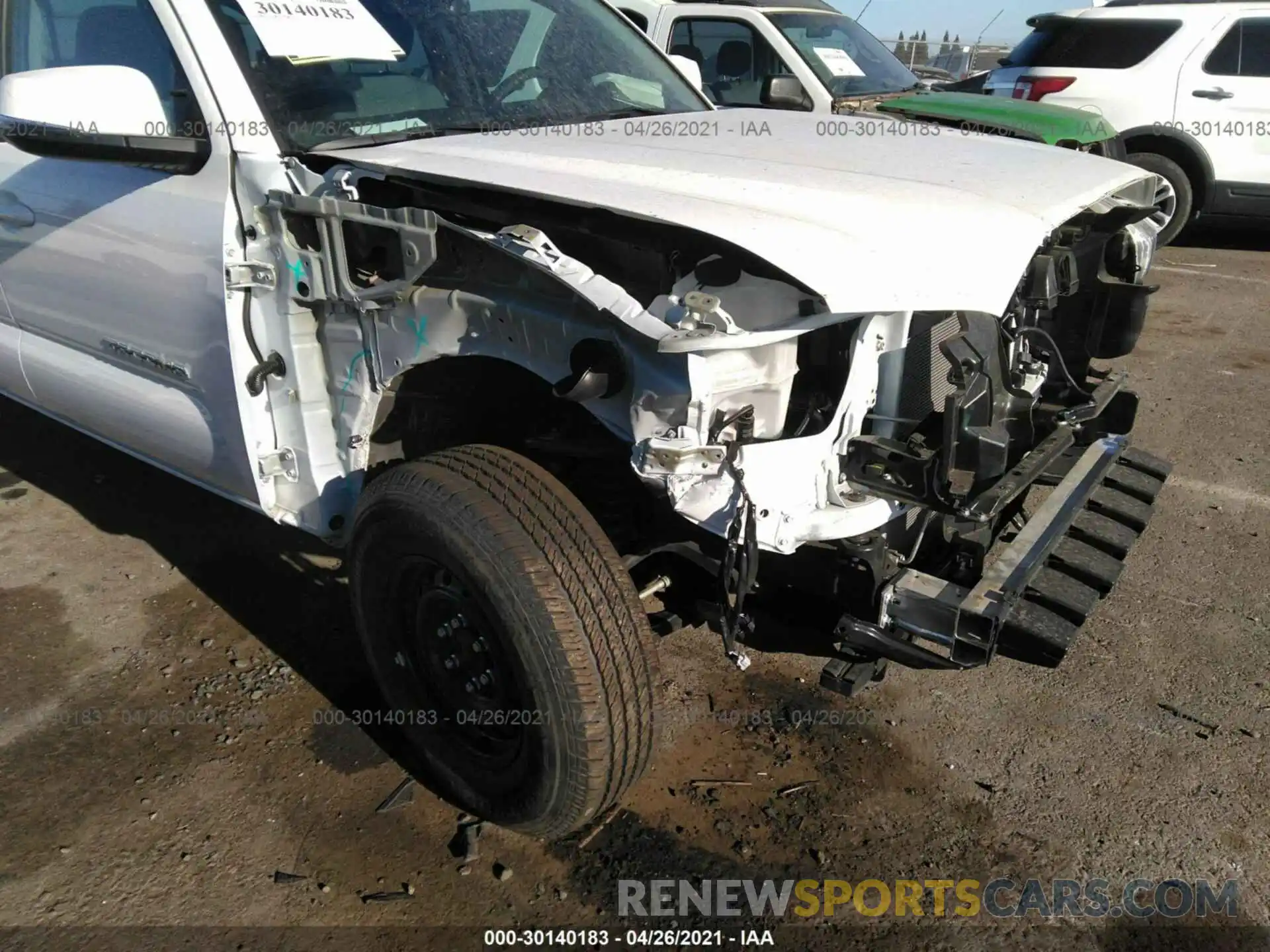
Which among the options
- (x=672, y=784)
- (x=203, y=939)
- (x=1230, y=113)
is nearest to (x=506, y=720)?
(x=672, y=784)

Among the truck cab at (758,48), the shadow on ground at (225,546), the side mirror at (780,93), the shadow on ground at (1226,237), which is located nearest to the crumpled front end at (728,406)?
the shadow on ground at (225,546)

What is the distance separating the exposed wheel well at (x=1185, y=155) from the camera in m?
8.26

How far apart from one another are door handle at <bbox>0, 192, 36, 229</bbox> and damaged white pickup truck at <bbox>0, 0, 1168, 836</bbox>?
4cm

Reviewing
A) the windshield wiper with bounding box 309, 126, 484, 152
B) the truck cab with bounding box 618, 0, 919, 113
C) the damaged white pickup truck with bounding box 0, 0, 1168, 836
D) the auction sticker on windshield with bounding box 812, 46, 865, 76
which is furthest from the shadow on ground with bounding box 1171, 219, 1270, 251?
the windshield wiper with bounding box 309, 126, 484, 152

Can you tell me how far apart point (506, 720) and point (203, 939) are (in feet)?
2.65

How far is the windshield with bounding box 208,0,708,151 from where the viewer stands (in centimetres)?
253

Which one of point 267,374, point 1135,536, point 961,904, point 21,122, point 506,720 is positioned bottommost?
point 961,904

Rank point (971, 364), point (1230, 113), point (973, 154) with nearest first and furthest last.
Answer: point (971, 364) < point (973, 154) < point (1230, 113)

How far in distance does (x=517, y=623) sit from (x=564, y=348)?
1.91 feet

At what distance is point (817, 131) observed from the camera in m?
2.95

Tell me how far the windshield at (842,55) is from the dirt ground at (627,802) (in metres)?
4.39

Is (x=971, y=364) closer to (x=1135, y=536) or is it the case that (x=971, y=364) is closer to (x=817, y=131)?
(x=1135, y=536)

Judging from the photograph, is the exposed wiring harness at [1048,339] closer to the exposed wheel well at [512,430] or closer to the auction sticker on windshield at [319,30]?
the exposed wheel well at [512,430]

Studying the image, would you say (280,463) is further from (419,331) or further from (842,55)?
(842,55)
